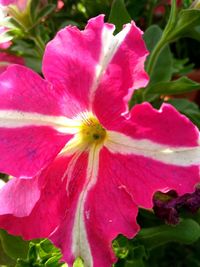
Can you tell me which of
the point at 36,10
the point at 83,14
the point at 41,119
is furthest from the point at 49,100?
the point at 83,14

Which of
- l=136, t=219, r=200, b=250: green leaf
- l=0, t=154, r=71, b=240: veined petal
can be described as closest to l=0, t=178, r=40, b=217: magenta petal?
l=0, t=154, r=71, b=240: veined petal

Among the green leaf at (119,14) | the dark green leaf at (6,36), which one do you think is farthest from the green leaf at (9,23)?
the green leaf at (119,14)

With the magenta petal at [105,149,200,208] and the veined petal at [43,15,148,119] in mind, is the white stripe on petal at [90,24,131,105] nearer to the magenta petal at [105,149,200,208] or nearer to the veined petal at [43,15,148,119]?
the veined petal at [43,15,148,119]

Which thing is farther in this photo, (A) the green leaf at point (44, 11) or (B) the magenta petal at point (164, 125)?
(A) the green leaf at point (44, 11)

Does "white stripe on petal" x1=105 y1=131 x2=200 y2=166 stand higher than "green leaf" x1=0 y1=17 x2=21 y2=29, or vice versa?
"green leaf" x1=0 y1=17 x2=21 y2=29

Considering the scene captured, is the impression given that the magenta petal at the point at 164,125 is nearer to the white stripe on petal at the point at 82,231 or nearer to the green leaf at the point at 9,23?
the white stripe on petal at the point at 82,231

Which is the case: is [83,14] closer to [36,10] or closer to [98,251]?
[36,10]
